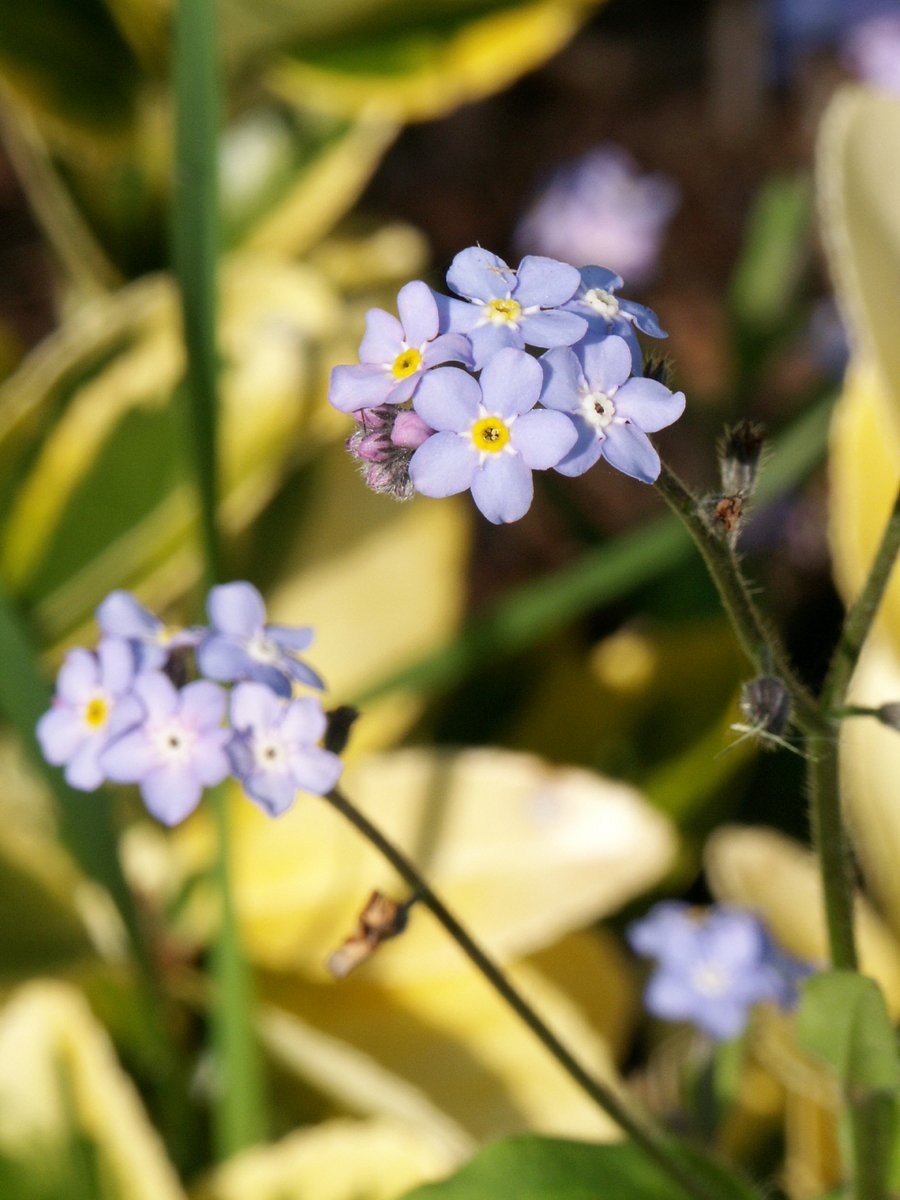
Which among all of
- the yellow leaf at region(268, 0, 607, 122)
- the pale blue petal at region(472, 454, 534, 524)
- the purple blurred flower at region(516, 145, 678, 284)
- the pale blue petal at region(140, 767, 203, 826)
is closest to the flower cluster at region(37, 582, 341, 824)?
the pale blue petal at region(140, 767, 203, 826)

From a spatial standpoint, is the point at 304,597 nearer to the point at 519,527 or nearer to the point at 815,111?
the point at 519,527

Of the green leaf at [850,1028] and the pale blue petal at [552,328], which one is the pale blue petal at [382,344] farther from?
the green leaf at [850,1028]

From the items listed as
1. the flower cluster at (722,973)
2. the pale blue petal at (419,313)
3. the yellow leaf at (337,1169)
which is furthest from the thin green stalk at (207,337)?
the pale blue petal at (419,313)

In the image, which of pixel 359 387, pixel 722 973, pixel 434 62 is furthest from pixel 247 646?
pixel 434 62

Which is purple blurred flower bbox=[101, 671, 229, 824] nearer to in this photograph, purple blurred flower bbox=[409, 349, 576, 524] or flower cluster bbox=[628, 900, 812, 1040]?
purple blurred flower bbox=[409, 349, 576, 524]

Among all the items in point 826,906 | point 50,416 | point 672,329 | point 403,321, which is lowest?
point 826,906

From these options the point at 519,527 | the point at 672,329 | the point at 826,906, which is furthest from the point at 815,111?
the point at 826,906

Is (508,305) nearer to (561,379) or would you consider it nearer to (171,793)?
(561,379)
